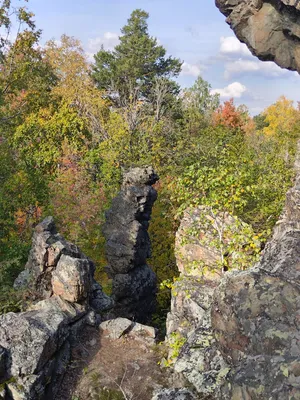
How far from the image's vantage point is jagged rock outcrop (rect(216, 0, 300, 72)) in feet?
39.8

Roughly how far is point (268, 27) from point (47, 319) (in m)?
12.0

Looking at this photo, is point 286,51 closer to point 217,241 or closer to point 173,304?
point 217,241

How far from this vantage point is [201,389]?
185 inches

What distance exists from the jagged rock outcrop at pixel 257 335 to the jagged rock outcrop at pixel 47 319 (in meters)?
6.45


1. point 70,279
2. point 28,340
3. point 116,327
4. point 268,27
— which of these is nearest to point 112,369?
point 116,327

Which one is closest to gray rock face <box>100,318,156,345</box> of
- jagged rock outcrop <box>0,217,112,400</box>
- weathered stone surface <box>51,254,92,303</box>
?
jagged rock outcrop <box>0,217,112,400</box>

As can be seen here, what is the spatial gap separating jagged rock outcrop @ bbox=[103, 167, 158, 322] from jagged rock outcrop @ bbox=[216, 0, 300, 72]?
25.9 feet

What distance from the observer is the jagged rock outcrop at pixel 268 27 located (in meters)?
12.1

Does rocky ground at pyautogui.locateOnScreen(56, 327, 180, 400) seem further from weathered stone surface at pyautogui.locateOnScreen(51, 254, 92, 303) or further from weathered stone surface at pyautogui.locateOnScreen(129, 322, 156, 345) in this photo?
weathered stone surface at pyautogui.locateOnScreen(51, 254, 92, 303)

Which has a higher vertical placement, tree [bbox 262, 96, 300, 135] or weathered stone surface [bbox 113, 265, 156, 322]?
tree [bbox 262, 96, 300, 135]

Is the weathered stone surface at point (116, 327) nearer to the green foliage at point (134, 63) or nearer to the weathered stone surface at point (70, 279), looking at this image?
the weathered stone surface at point (70, 279)

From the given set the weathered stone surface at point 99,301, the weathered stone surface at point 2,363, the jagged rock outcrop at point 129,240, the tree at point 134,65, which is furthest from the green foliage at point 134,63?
the weathered stone surface at point 2,363

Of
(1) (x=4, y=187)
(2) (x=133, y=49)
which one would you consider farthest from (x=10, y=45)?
(2) (x=133, y=49)

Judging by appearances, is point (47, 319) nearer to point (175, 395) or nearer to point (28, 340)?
point (28, 340)
